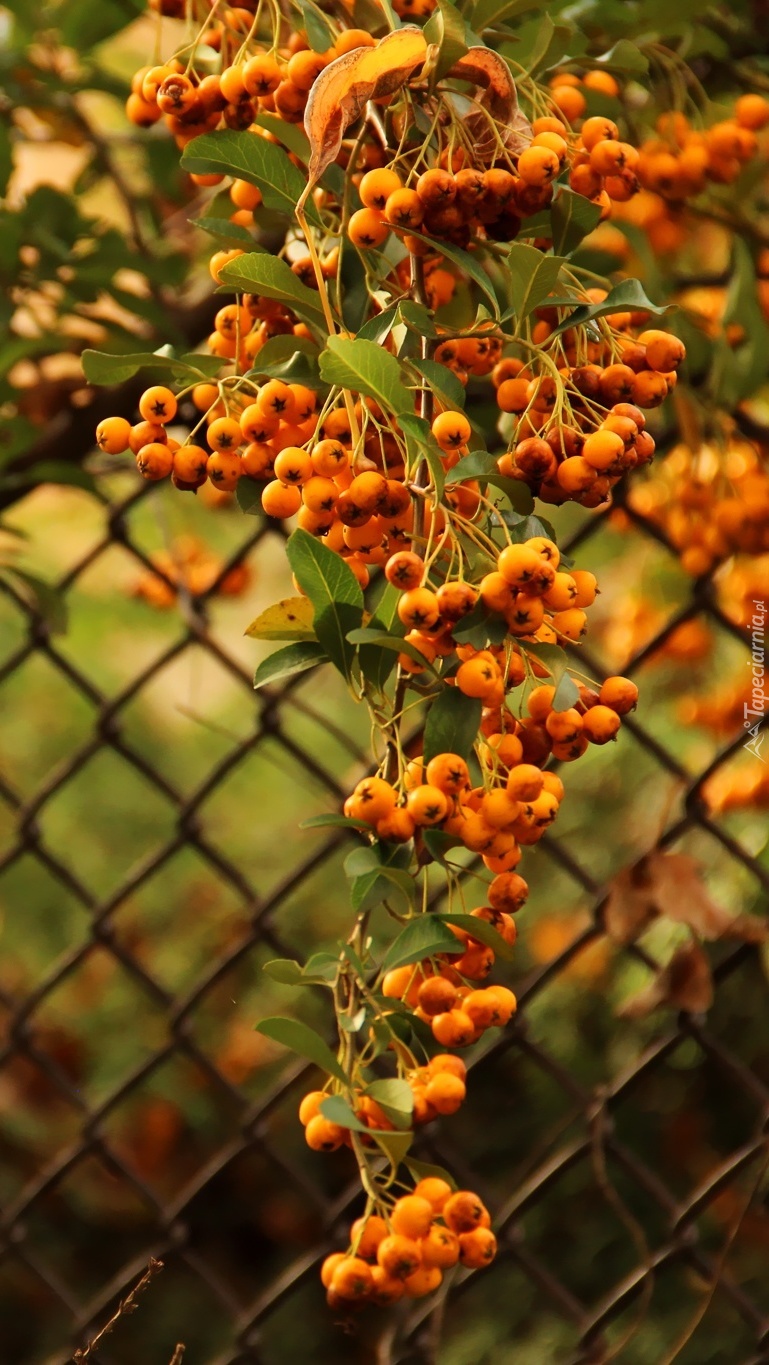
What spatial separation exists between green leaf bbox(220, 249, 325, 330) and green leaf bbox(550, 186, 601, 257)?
0.12m

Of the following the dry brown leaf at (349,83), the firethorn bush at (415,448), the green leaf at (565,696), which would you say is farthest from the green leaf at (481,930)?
the dry brown leaf at (349,83)

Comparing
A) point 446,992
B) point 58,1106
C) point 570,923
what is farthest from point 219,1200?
point 446,992

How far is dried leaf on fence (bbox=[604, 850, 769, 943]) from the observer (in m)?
1.09

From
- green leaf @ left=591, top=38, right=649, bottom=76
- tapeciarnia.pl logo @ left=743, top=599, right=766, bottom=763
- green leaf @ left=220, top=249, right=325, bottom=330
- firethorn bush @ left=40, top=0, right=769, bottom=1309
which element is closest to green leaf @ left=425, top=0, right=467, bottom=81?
firethorn bush @ left=40, top=0, right=769, bottom=1309

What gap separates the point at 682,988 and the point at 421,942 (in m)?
0.60

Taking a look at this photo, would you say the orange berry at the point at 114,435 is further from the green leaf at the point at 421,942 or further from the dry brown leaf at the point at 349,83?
the green leaf at the point at 421,942

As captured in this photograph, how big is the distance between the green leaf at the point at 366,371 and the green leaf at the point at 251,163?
12 cm

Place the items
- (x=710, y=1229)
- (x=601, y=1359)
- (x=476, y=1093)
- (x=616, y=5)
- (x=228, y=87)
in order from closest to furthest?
(x=228, y=87)
(x=616, y=5)
(x=601, y=1359)
(x=710, y=1229)
(x=476, y=1093)

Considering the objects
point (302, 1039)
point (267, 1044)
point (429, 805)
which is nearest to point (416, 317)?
point (429, 805)

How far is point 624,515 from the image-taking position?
1235mm

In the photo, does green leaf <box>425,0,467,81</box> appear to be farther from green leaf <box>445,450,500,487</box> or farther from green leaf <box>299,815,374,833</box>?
green leaf <box>299,815,374,833</box>

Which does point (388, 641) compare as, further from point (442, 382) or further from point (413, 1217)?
point (413, 1217)

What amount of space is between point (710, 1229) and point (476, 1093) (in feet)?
1.33

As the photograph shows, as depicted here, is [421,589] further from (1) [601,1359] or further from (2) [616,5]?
(1) [601,1359]
